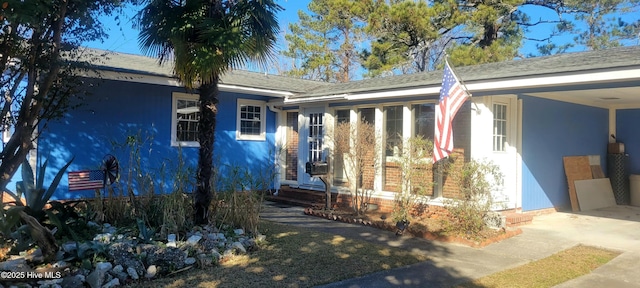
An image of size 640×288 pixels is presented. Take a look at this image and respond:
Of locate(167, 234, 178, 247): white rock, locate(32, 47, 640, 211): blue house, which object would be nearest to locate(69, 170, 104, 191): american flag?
locate(32, 47, 640, 211): blue house

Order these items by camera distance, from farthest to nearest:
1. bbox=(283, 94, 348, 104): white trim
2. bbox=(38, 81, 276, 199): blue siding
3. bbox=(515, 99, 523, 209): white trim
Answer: bbox=(283, 94, 348, 104): white trim
bbox=(38, 81, 276, 199): blue siding
bbox=(515, 99, 523, 209): white trim

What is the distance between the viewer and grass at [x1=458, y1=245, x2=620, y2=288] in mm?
5531

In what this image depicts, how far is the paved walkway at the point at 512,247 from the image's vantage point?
18.5 ft

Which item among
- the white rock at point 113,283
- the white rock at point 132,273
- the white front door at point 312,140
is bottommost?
the white rock at point 113,283

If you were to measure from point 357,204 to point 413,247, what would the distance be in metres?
2.96

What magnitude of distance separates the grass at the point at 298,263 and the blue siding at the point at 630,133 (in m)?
9.16

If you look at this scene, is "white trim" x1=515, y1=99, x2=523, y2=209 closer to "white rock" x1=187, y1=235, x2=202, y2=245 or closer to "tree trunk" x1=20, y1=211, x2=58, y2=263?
"white rock" x1=187, y1=235, x2=202, y2=245

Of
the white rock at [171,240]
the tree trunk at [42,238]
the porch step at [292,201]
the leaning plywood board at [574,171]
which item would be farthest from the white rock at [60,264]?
the leaning plywood board at [574,171]

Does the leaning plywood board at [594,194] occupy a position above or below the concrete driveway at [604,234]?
above

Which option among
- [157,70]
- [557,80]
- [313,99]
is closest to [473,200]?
[557,80]

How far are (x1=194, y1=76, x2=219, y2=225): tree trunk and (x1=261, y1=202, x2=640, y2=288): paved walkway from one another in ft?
7.81

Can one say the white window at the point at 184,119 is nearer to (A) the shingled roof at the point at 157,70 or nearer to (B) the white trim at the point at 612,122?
(A) the shingled roof at the point at 157,70

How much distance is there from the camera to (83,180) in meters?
9.76

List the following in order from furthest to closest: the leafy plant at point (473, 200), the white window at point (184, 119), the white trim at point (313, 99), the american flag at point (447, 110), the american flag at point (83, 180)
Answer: the white window at point (184, 119) → the white trim at point (313, 99) → the american flag at point (83, 180) → the american flag at point (447, 110) → the leafy plant at point (473, 200)
